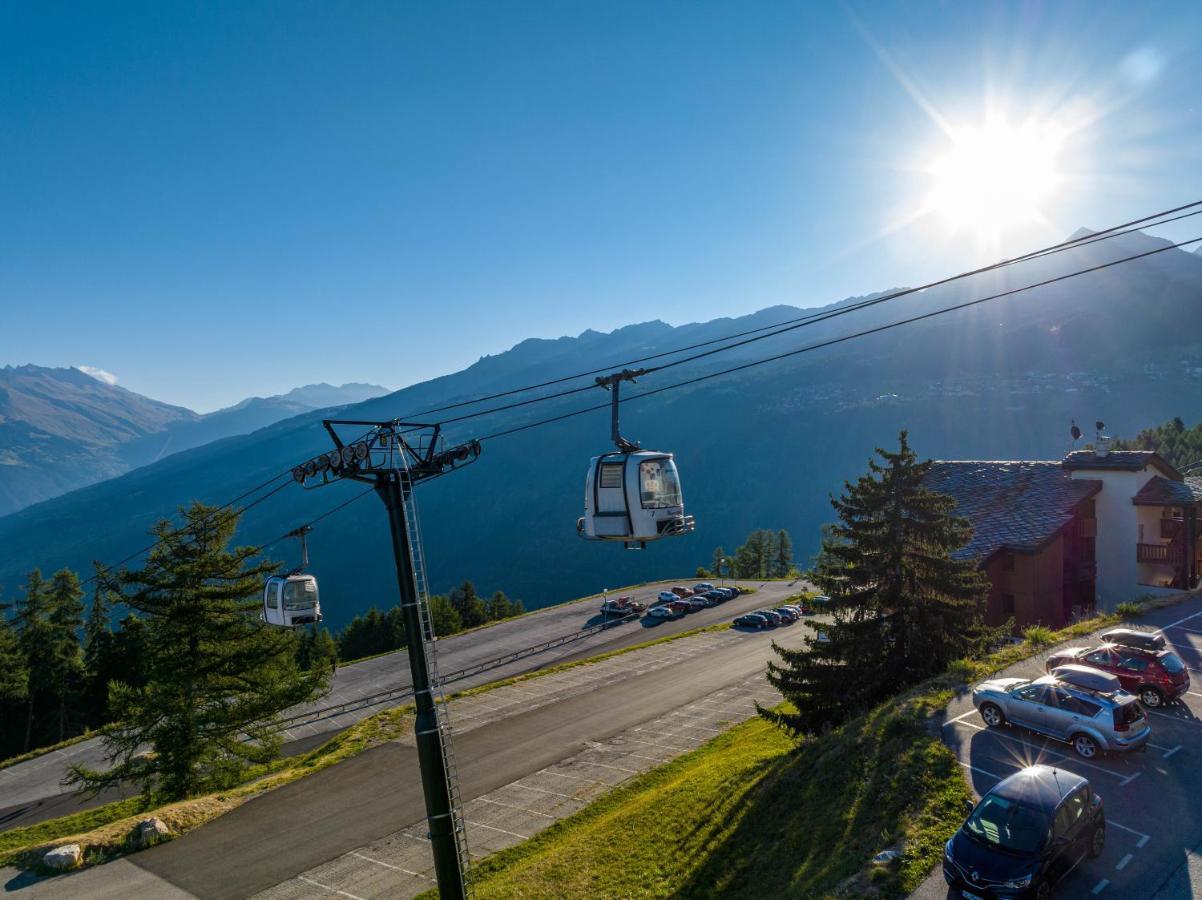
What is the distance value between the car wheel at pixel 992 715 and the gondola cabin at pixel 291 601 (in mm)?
23147

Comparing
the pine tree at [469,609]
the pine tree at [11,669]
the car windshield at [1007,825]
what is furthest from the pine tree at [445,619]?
the car windshield at [1007,825]

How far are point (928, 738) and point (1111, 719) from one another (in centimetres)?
404

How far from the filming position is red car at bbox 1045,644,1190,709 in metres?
19.2

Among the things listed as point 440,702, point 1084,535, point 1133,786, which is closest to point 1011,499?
point 1084,535

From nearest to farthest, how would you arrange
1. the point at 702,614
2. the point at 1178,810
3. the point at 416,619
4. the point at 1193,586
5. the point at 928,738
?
the point at 1178,810, the point at 416,619, the point at 928,738, the point at 1193,586, the point at 702,614

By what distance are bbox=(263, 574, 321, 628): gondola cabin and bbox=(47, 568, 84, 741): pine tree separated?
2159 inches

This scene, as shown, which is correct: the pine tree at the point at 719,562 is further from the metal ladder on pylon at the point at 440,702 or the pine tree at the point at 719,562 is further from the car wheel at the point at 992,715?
the metal ladder on pylon at the point at 440,702

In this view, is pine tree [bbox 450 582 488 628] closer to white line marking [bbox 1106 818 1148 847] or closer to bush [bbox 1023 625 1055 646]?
bush [bbox 1023 625 1055 646]

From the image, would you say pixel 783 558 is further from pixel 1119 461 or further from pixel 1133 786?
pixel 1133 786

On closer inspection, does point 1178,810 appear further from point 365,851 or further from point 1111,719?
point 365,851

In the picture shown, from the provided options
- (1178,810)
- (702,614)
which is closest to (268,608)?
(1178,810)

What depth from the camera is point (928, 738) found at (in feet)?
56.4

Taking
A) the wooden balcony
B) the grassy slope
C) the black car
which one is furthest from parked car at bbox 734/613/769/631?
the black car

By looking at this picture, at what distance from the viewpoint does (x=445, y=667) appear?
201ft
